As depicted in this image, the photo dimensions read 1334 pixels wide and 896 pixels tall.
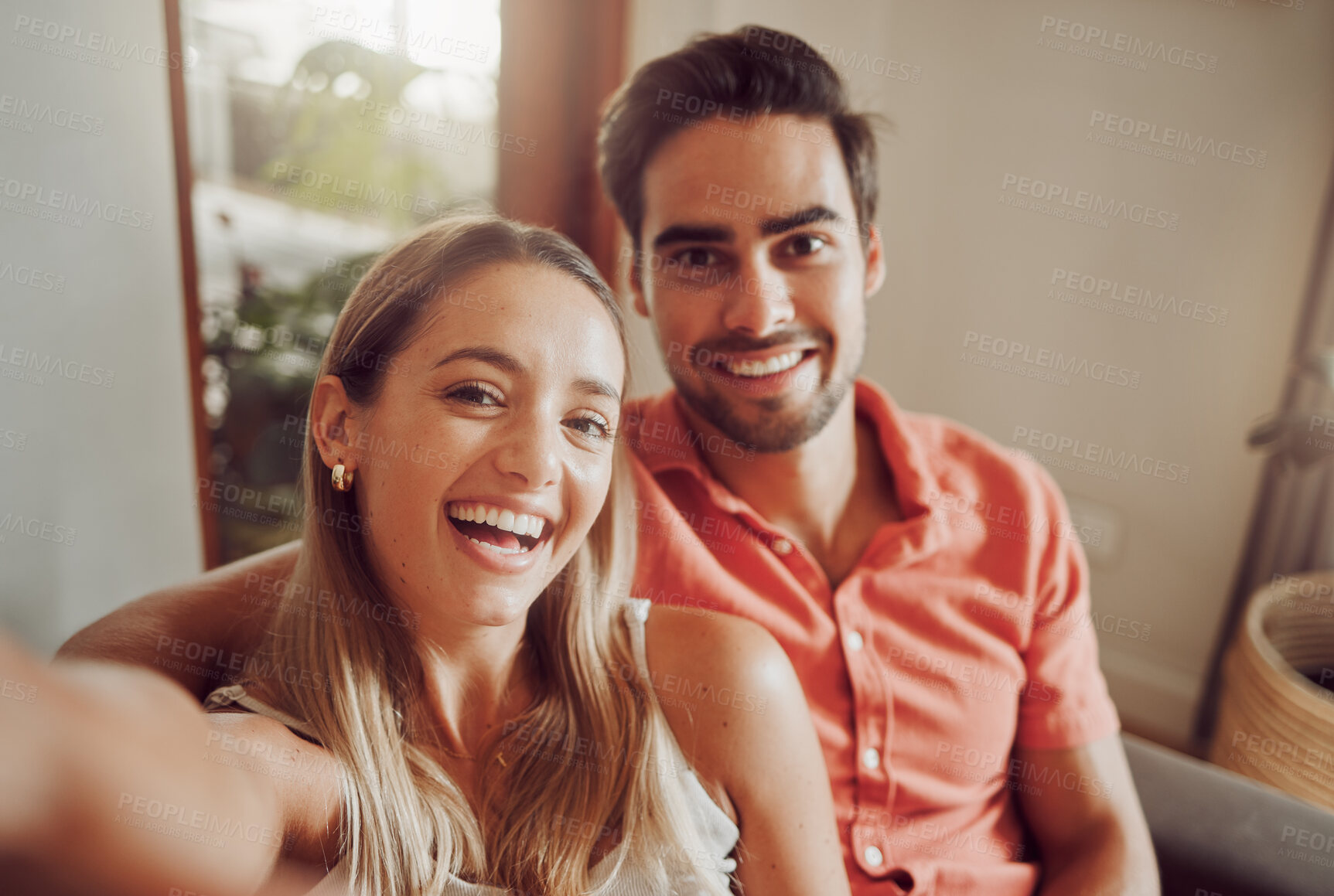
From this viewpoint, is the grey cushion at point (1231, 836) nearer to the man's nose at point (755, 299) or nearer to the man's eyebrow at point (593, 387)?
the man's nose at point (755, 299)

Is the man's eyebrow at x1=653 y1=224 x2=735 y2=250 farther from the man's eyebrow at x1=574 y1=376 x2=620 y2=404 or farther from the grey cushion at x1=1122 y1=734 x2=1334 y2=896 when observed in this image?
the grey cushion at x1=1122 y1=734 x2=1334 y2=896

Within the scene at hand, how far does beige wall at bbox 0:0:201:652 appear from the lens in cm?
94

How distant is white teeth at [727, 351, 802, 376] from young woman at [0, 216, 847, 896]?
0.24 m

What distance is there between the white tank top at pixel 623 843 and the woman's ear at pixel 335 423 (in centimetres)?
23

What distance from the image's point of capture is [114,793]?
1.71ft

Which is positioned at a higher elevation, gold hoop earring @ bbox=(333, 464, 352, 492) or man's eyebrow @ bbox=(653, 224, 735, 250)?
man's eyebrow @ bbox=(653, 224, 735, 250)

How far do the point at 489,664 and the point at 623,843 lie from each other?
0.22 m

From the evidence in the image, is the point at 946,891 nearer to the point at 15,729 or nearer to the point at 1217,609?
the point at 15,729

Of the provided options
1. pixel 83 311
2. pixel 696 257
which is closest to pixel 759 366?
pixel 696 257

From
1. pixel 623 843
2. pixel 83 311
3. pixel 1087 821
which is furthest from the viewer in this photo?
pixel 1087 821

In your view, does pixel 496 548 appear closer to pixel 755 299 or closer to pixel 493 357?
pixel 493 357

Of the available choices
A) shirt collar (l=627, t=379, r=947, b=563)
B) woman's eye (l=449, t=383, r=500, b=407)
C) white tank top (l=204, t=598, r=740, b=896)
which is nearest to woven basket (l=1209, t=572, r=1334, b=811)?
shirt collar (l=627, t=379, r=947, b=563)

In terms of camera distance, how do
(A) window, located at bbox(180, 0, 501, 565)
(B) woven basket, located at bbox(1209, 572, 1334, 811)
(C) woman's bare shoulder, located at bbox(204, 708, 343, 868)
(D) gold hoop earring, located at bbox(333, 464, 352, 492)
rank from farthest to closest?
(A) window, located at bbox(180, 0, 501, 565) < (B) woven basket, located at bbox(1209, 572, 1334, 811) < (D) gold hoop earring, located at bbox(333, 464, 352, 492) < (C) woman's bare shoulder, located at bbox(204, 708, 343, 868)

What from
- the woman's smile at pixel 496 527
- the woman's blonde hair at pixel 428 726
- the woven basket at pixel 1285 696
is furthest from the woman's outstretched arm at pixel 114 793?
the woven basket at pixel 1285 696
